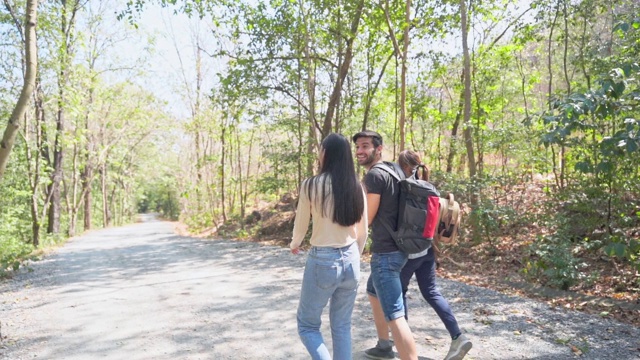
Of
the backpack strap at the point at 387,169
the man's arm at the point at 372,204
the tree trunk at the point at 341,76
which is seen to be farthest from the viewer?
the tree trunk at the point at 341,76

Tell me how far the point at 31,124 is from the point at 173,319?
16.6 meters

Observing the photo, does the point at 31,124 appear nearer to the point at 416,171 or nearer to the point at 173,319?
the point at 173,319

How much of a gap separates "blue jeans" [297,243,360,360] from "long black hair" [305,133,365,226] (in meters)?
0.24

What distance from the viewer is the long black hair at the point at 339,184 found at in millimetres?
2760

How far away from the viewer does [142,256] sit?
39.5ft

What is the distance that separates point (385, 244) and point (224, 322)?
9.54 feet

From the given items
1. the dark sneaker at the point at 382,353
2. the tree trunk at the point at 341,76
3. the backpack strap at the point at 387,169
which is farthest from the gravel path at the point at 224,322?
the tree trunk at the point at 341,76

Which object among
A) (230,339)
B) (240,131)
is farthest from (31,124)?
(230,339)

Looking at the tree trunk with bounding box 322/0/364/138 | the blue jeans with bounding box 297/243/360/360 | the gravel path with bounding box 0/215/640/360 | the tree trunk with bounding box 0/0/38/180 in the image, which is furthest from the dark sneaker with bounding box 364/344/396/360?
the tree trunk with bounding box 322/0/364/138

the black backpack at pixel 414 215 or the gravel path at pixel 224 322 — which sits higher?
the black backpack at pixel 414 215

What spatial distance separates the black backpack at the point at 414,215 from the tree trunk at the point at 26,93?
15.0 ft

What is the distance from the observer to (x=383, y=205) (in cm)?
326

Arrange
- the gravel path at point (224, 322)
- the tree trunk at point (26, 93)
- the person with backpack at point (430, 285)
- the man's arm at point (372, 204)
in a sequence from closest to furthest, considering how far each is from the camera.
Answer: the man's arm at point (372, 204) < the person with backpack at point (430, 285) < the gravel path at point (224, 322) < the tree trunk at point (26, 93)

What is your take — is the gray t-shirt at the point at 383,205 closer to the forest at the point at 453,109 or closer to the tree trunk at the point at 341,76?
the forest at the point at 453,109
